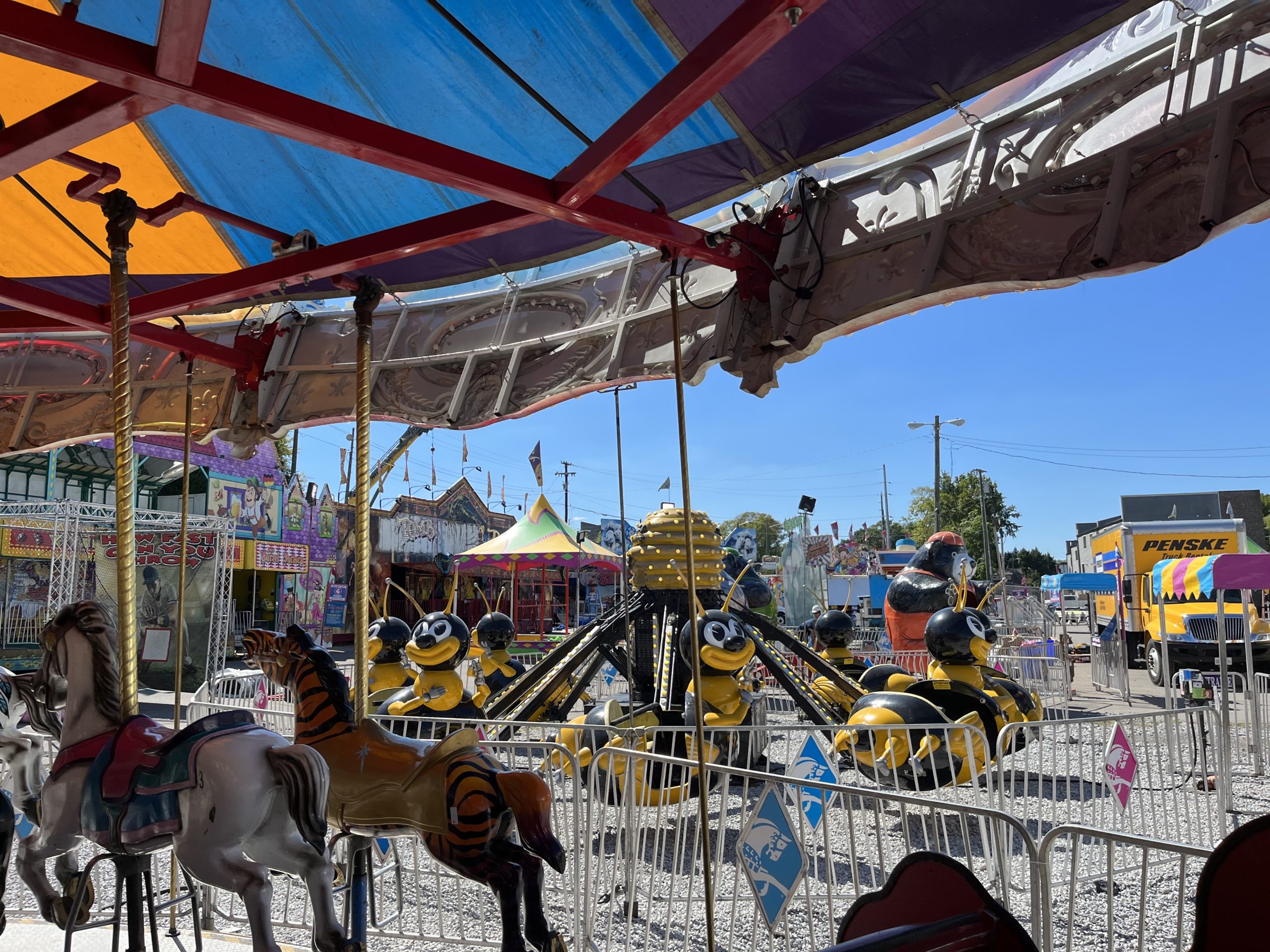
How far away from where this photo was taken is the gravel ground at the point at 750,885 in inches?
173

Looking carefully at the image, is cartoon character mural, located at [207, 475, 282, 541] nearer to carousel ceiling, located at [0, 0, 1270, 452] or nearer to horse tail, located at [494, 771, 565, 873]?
carousel ceiling, located at [0, 0, 1270, 452]

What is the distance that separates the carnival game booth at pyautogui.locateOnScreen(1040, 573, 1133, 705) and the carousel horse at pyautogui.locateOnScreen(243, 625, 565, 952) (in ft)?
36.2

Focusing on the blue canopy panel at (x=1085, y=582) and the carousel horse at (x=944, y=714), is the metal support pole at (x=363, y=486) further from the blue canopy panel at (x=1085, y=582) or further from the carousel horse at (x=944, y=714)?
the blue canopy panel at (x=1085, y=582)

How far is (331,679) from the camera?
3.88 meters

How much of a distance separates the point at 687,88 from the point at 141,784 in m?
2.89

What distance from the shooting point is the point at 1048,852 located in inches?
109

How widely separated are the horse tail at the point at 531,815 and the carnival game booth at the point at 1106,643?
11.0 meters

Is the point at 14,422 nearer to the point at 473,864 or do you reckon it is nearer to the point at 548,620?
the point at 473,864

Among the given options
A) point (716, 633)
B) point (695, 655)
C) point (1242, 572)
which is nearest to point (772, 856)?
point (695, 655)

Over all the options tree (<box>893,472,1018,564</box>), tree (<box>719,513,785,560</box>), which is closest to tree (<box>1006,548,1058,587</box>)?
tree (<box>893,472,1018,564</box>)

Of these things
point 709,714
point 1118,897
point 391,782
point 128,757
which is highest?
point 128,757

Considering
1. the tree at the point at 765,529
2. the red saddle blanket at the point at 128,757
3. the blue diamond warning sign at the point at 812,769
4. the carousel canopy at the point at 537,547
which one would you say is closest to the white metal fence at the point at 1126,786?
the blue diamond warning sign at the point at 812,769

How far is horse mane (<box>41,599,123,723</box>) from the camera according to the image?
3324 mm

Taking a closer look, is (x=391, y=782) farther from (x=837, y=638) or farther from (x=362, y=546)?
(x=837, y=638)
